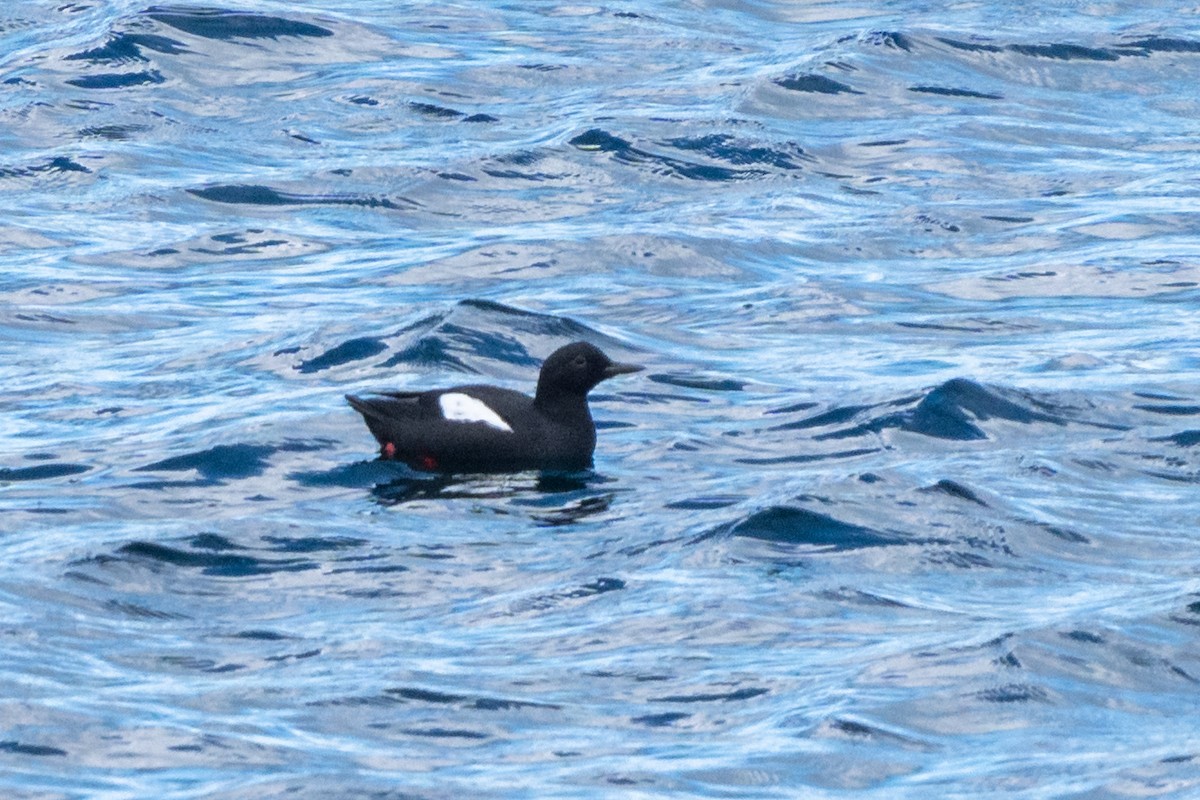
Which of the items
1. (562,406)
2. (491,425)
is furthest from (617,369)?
(491,425)

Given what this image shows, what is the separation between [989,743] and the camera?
893cm

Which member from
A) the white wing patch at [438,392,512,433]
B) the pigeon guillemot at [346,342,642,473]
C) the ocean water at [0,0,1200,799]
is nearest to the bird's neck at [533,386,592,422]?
the pigeon guillemot at [346,342,642,473]

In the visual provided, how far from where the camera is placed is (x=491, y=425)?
12.7 meters

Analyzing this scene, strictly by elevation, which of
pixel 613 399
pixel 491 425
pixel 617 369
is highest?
pixel 617 369

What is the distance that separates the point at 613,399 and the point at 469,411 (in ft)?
6.47

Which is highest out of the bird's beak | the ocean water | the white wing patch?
the bird's beak

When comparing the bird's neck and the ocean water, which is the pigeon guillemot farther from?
the ocean water

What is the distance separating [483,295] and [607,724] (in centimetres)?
839

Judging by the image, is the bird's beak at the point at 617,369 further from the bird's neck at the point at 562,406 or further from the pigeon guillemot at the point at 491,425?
the bird's neck at the point at 562,406

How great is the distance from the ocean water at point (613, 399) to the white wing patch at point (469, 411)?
33cm

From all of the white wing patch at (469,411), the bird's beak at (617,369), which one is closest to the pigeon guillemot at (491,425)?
the white wing patch at (469,411)

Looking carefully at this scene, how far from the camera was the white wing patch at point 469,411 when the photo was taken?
12719mm

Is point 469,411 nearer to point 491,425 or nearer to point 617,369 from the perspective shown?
point 491,425

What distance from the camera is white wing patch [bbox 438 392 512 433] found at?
12719 mm
